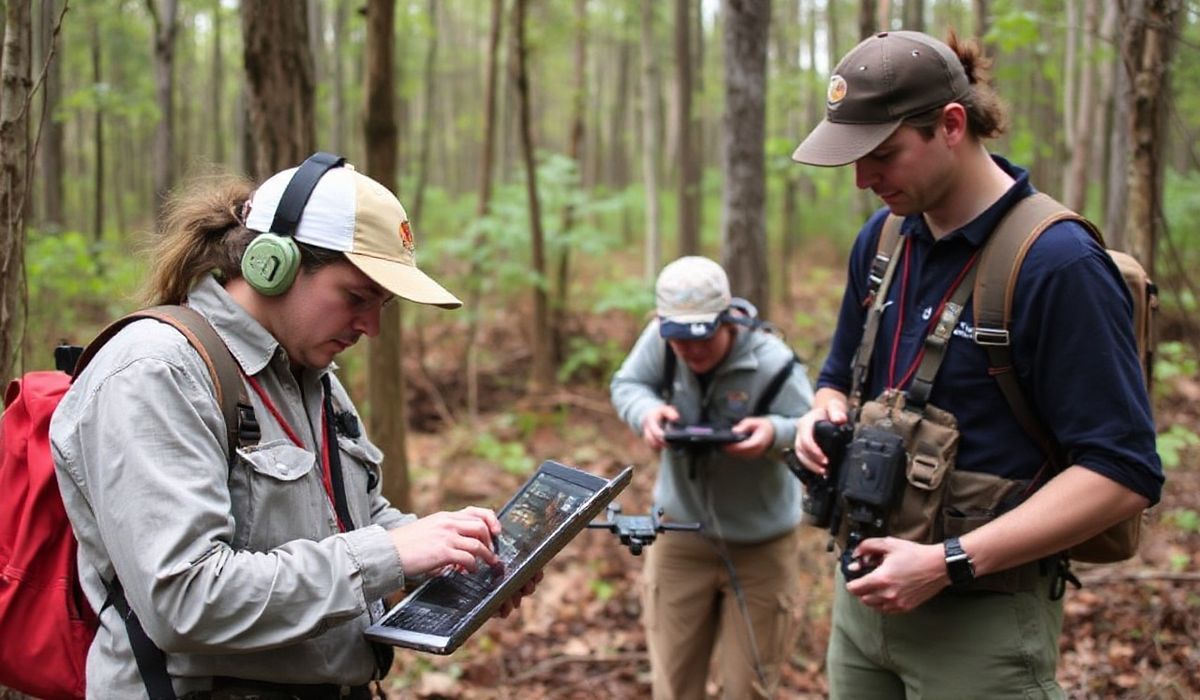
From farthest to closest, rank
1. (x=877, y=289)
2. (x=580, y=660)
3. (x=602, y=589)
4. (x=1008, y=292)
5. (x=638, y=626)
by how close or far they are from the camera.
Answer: (x=602, y=589)
(x=638, y=626)
(x=580, y=660)
(x=877, y=289)
(x=1008, y=292)

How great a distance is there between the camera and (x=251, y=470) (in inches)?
71.5

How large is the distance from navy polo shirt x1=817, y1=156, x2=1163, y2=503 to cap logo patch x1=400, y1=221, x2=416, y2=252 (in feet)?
4.54

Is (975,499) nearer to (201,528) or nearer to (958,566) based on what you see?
(958,566)

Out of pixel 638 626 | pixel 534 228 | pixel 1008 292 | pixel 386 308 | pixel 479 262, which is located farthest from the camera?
pixel 479 262

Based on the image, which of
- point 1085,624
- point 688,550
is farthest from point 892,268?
point 1085,624

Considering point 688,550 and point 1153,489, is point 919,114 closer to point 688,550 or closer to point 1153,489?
point 1153,489

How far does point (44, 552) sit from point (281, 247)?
2.62 feet

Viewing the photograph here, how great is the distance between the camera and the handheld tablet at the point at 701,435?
11.7ft

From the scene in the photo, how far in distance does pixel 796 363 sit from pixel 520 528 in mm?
2047

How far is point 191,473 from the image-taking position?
1.64 metres

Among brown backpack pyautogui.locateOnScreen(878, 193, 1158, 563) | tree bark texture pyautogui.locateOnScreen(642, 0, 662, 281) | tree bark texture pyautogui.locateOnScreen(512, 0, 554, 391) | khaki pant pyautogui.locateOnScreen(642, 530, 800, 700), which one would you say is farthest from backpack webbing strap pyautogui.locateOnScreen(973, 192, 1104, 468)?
tree bark texture pyautogui.locateOnScreen(642, 0, 662, 281)

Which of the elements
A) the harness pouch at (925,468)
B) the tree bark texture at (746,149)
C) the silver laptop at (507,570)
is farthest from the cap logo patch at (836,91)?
the tree bark texture at (746,149)

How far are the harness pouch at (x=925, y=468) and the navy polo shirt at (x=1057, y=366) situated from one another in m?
0.06

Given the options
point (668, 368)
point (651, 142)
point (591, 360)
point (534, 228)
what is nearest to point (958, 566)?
point (668, 368)
